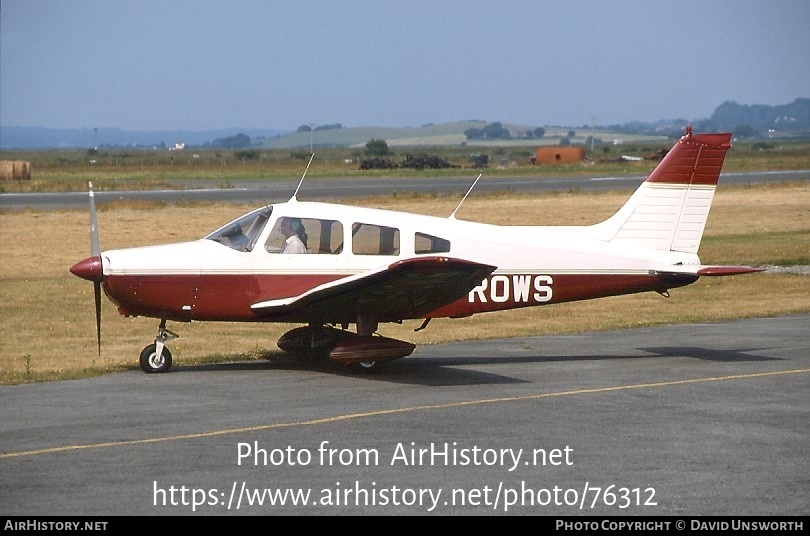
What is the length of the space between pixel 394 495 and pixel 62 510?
89.3 inches

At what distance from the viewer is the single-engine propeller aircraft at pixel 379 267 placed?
13.2 metres

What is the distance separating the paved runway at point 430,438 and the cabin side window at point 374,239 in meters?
1.47

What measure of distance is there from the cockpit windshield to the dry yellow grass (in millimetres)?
1901

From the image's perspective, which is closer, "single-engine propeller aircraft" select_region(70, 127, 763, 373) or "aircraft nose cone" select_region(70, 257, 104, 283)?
"aircraft nose cone" select_region(70, 257, 104, 283)

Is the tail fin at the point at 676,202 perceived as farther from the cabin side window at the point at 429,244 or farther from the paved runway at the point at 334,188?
the paved runway at the point at 334,188

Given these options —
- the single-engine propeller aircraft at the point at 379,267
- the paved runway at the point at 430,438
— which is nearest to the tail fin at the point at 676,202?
the single-engine propeller aircraft at the point at 379,267

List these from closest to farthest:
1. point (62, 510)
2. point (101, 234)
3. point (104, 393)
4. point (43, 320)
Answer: point (62, 510), point (104, 393), point (43, 320), point (101, 234)

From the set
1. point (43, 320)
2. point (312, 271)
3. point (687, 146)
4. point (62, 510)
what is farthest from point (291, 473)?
point (43, 320)

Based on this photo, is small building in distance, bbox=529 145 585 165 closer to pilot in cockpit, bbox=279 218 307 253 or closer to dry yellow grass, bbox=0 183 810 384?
dry yellow grass, bbox=0 183 810 384

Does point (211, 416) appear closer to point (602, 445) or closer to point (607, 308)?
point (602, 445)

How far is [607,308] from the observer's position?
20.3 meters

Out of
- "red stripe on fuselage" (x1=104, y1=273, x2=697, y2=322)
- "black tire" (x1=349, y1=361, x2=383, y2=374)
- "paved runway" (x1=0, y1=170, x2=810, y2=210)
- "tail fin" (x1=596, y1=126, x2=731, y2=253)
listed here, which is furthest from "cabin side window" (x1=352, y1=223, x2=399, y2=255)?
"paved runway" (x1=0, y1=170, x2=810, y2=210)

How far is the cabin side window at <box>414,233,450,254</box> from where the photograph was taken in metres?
13.8

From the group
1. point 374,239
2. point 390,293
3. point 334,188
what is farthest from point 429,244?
point 334,188
